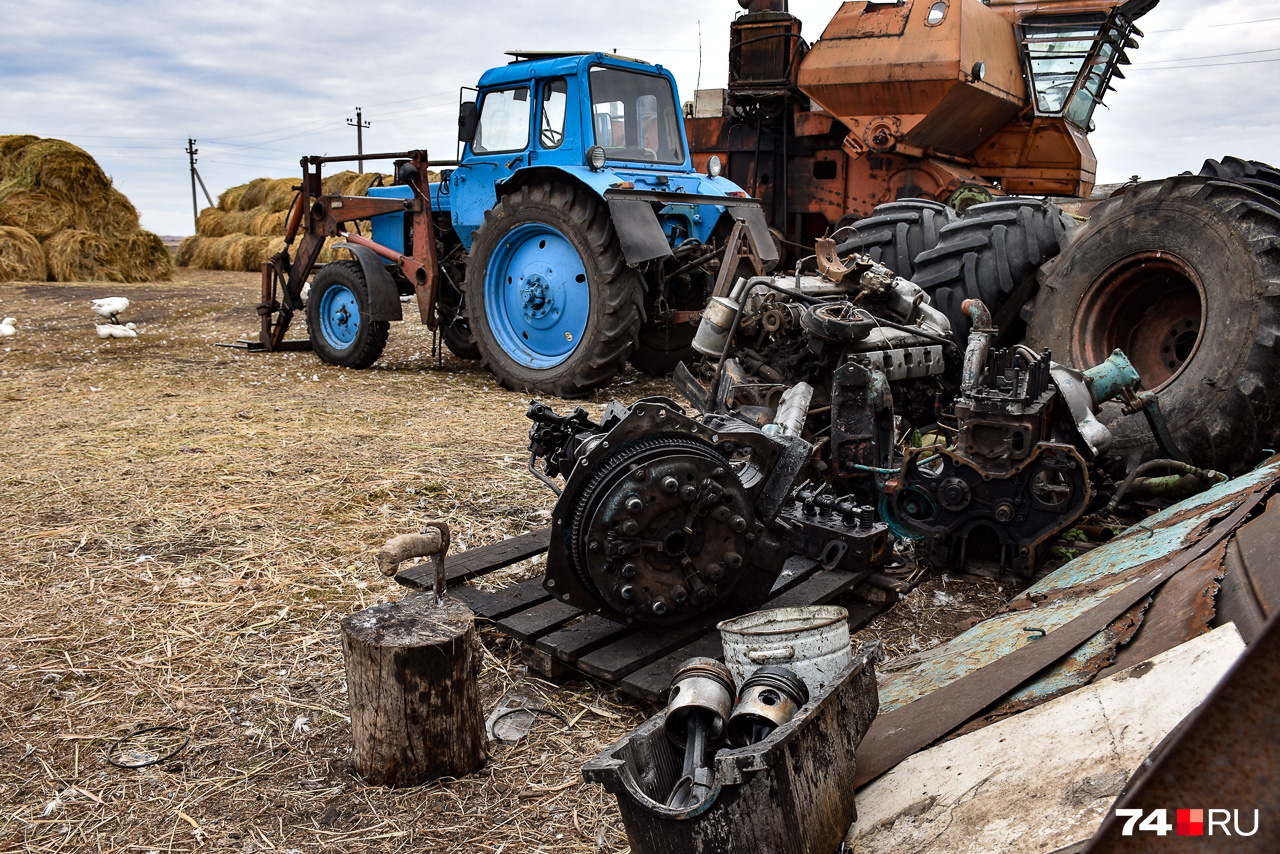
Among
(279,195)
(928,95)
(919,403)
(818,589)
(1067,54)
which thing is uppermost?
(279,195)

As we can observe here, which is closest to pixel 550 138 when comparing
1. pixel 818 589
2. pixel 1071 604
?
pixel 818 589

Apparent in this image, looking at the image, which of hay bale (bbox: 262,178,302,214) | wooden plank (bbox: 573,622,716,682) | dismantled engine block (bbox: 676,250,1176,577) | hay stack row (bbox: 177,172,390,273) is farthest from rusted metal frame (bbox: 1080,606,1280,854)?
hay bale (bbox: 262,178,302,214)

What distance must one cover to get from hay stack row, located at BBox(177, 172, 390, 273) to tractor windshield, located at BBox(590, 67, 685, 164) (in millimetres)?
10516

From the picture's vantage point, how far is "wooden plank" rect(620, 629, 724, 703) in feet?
8.35

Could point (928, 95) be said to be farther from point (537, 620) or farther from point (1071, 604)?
point (537, 620)

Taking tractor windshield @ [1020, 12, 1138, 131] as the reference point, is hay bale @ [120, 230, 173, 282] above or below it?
below

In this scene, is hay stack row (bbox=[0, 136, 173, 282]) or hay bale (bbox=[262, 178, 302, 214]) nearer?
hay stack row (bbox=[0, 136, 173, 282])

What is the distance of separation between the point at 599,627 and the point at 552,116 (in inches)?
210

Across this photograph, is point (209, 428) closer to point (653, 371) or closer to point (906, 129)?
point (653, 371)

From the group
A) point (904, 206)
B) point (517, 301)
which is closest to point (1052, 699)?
point (904, 206)

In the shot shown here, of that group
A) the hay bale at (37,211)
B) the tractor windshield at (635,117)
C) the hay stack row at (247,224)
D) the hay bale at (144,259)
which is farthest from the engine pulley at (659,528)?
the hay bale at (144,259)

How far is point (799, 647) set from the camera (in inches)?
86.6

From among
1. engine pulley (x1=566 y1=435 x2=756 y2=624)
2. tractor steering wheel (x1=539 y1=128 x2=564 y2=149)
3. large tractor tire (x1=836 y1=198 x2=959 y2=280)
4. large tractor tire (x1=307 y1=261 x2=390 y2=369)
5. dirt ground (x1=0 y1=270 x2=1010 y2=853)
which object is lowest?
dirt ground (x1=0 y1=270 x2=1010 y2=853)

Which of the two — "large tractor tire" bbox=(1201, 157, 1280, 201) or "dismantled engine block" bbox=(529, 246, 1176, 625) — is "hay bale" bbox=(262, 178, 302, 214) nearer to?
"dismantled engine block" bbox=(529, 246, 1176, 625)
